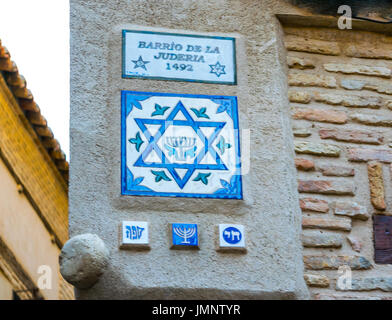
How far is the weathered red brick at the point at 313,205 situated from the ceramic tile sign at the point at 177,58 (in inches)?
28.7

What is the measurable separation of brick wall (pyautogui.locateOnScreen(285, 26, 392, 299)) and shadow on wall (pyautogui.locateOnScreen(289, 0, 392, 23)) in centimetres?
11

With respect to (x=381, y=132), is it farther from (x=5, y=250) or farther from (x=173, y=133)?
(x=5, y=250)

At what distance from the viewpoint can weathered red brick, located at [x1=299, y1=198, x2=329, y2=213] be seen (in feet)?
15.2

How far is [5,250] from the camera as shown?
7.97 m

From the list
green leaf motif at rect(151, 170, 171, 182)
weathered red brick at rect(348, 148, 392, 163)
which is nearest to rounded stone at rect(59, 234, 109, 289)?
green leaf motif at rect(151, 170, 171, 182)

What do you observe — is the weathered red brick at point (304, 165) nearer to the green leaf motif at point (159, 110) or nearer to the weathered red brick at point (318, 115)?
the weathered red brick at point (318, 115)

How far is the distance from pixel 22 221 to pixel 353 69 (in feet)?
14.3

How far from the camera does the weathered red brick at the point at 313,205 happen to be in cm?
464

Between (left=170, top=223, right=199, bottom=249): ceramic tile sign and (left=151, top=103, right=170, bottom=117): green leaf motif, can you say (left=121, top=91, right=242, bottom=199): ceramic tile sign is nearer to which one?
(left=151, top=103, right=170, bottom=117): green leaf motif

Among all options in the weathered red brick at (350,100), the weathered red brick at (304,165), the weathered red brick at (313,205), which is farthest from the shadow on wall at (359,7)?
the weathered red brick at (313,205)
